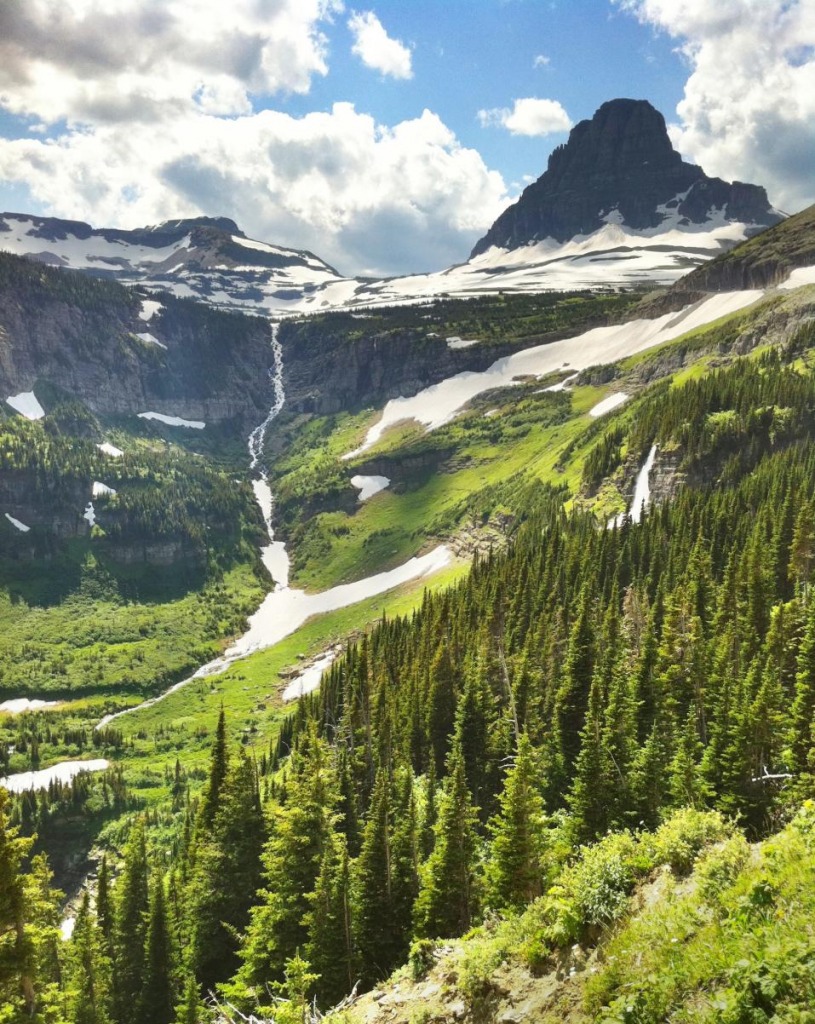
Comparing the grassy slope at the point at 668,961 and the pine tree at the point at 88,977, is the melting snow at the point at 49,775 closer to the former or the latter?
the pine tree at the point at 88,977

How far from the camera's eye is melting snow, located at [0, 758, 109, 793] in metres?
112

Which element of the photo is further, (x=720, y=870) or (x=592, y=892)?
(x=592, y=892)

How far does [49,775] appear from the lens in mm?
116688

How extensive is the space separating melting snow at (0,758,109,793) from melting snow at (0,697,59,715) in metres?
25.4

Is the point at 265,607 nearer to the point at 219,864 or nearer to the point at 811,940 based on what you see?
the point at 219,864

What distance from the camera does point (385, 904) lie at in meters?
31.0

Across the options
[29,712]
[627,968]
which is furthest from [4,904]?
[29,712]

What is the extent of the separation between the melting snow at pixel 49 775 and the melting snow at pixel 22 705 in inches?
998

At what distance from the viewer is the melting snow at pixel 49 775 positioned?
112312mm

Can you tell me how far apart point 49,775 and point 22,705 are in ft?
104

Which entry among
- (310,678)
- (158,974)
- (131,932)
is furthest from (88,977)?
(310,678)

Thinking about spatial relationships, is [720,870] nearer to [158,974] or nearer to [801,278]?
[158,974]

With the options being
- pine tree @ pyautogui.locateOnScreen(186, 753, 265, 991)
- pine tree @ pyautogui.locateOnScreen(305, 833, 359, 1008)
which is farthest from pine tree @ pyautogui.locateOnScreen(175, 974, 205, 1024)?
pine tree @ pyautogui.locateOnScreen(305, 833, 359, 1008)

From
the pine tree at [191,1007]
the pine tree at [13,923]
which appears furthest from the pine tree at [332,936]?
the pine tree at [13,923]
